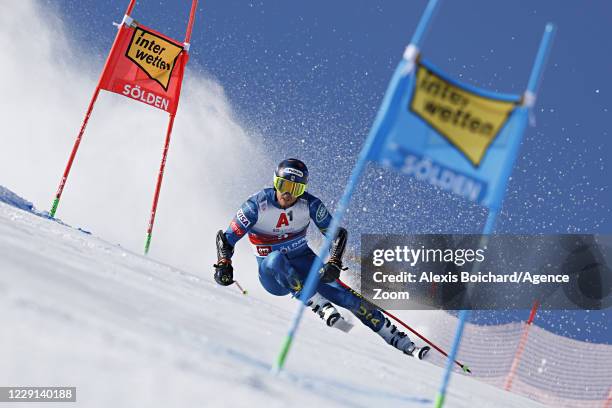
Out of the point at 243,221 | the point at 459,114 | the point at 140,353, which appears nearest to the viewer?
the point at 140,353

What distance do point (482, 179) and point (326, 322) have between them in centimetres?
359

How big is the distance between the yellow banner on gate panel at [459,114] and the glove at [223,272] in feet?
13.4

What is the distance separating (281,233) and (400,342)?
1.67m

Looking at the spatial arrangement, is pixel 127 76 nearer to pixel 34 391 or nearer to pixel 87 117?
pixel 87 117

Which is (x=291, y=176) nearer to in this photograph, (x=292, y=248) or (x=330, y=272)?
(x=292, y=248)

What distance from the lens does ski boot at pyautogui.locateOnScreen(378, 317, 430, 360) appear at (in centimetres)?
594

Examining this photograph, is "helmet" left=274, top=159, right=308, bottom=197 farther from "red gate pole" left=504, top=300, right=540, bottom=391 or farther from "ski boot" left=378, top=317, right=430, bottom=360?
"red gate pole" left=504, top=300, right=540, bottom=391

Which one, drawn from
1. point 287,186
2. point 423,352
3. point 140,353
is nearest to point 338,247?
point 287,186

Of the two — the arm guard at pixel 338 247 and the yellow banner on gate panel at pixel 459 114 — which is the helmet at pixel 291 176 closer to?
the arm guard at pixel 338 247

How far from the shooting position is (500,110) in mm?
2434

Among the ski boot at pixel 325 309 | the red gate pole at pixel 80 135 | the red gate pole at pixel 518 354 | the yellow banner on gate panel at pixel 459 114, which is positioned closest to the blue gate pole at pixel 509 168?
the yellow banner on gate panel at pixel 459 114

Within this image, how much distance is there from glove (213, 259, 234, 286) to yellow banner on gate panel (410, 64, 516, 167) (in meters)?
4.08

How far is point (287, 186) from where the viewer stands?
249 inches

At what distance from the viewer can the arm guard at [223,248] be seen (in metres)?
6.26
